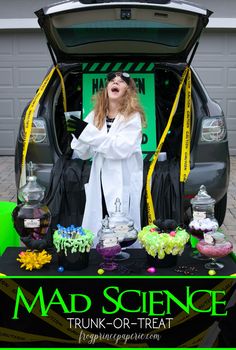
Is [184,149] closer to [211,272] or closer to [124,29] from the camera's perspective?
[124,29]

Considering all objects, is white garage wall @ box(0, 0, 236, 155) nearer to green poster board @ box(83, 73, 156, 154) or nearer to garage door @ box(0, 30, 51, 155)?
garage door @ box(0, 30, 51, 155)

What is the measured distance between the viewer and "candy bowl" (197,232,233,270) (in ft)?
8.75

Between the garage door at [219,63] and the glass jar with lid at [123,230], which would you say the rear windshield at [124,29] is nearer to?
the glass jar with lid at [123,230]

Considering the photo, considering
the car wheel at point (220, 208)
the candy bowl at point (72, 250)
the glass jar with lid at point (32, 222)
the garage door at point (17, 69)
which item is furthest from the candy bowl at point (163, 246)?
the garage door at point (17, 69)

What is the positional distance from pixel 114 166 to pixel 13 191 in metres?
3.46

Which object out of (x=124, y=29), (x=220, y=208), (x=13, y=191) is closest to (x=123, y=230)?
(x=124, y=29)

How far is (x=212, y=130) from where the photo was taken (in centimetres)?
419

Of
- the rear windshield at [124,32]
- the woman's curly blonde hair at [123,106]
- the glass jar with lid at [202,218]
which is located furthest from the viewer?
the rear windshield at [124,32]

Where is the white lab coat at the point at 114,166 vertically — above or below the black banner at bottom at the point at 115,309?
above

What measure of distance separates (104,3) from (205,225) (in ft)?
5.40

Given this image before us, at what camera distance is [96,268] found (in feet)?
8.93

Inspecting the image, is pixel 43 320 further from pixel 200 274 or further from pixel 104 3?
pixel 104 3

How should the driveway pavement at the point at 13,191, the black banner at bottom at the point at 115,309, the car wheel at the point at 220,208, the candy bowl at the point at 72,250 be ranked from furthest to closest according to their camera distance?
the driveway pavement at the point at 13,191, the car wheel at the point at 220,208, the candy bowl at the point at 72,250, the black banner at bottom at the point at 115,309

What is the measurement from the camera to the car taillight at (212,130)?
4.16m
